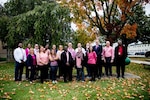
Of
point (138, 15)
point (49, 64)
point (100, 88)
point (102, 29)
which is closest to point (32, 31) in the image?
point (102, 29)

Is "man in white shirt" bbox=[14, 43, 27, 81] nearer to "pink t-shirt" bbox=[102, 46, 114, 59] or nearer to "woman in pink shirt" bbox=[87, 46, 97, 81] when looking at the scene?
"woman in pink shirt" bbox=[87, 46, 97, 81]

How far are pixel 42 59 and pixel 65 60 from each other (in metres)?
1.18

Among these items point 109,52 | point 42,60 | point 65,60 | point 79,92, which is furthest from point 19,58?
point 109,52

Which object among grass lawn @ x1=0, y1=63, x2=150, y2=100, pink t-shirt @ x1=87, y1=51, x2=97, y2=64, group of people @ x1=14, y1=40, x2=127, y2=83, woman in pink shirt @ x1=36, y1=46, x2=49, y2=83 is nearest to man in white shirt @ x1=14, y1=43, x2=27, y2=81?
group of people @ x1=14, y1=40, x2=127, y2=83

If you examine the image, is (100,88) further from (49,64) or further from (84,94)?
(49,64)

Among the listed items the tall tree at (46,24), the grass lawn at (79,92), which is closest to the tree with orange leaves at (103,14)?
the tall tree at (46,24)

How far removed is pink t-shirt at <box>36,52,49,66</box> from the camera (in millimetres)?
13867

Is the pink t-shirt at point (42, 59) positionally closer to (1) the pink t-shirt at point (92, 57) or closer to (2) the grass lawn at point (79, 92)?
(2) the grass lawn at point (79, 92)

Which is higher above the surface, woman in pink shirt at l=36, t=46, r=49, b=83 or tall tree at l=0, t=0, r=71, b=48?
tall tree at l=0, t=0, r=71, b=48

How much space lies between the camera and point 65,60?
14.1m

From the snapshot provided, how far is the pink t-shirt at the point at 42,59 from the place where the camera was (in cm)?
1387

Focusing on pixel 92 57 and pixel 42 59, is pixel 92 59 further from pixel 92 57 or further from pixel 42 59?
pixel 42 59

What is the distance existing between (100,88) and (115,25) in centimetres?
1919

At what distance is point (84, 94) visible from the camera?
10422 mm
